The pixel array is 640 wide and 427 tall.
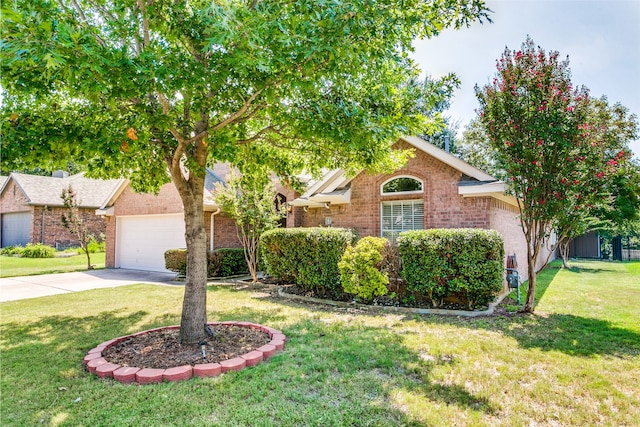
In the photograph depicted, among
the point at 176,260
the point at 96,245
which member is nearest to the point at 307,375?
the point at 176,260

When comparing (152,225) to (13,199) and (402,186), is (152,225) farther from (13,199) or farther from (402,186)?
(13,199)

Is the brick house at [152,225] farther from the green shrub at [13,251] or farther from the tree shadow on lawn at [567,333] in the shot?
the green shrub at [13,251]

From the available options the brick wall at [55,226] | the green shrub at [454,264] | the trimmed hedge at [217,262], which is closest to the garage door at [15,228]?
the brick wall at [55,226]

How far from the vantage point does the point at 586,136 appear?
7516 mm

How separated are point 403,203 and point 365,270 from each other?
13.1 feet

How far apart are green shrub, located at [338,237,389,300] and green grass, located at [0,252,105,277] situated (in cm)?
1497

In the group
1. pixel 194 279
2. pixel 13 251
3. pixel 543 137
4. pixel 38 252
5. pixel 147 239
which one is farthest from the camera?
pixel 13 251

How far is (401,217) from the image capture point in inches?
476

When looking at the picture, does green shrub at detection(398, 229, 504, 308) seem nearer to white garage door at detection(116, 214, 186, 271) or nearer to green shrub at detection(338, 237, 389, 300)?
green shrub at detection(338, 237, 389, 300)

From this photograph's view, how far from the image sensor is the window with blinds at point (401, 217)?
11.8 meters

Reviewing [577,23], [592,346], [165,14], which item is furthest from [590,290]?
[165,14]

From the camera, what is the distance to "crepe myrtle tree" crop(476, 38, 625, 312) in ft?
24.7

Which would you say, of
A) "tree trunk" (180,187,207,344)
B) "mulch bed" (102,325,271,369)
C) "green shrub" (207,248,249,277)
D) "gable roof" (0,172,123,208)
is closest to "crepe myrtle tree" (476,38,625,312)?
"mulch bed" (102,325,271,369)

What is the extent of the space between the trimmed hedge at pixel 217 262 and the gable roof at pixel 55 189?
466 inches
